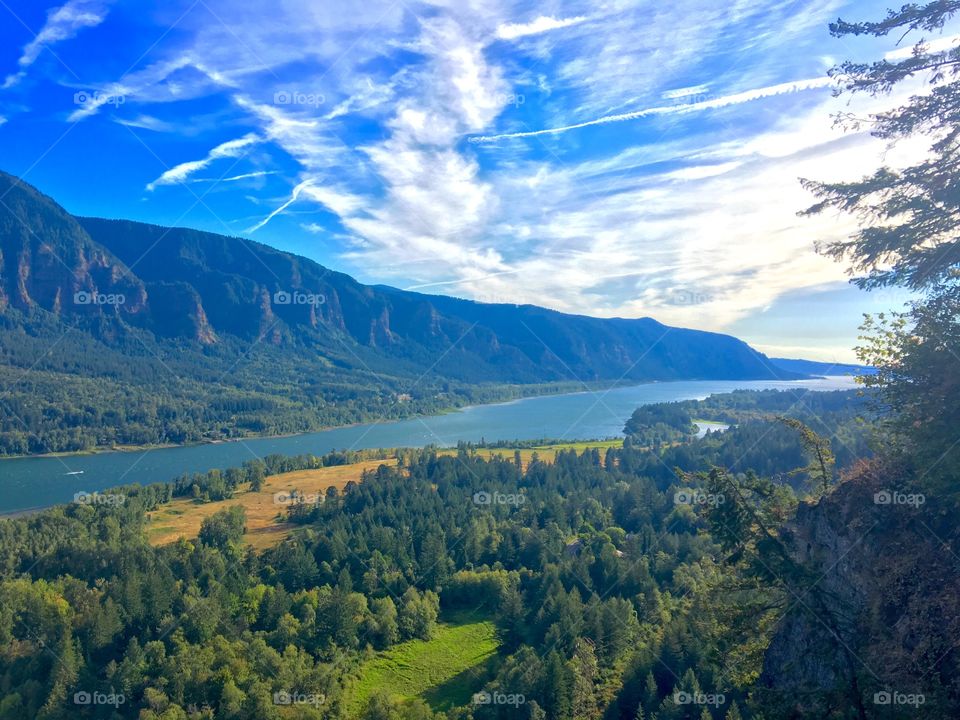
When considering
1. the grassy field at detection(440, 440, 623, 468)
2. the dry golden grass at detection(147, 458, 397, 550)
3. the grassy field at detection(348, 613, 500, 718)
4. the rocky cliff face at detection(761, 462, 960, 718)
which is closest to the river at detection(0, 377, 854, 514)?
the grassy field at detection(440, 440, 623, 468)

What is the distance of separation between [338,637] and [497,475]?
1634 inches

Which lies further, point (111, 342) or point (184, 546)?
point (111, 342)

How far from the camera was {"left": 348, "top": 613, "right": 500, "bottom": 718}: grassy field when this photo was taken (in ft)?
100

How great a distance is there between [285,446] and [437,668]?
96364 millimetres

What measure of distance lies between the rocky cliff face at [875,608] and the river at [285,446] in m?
82.7

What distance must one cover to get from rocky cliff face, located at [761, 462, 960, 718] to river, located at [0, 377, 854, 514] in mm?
82698

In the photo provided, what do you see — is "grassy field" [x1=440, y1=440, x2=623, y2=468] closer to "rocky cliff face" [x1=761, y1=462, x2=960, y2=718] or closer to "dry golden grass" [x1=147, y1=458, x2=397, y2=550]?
"dry golden grass" [x1=147, y1=458, x2=397, y2=550]

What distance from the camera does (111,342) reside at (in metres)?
199

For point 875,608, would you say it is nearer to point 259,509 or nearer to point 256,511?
point 256,511

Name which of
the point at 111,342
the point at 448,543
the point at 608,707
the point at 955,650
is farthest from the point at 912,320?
the point at 111,342

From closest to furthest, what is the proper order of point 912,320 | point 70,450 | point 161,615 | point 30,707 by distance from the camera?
point 912,320 → point 30,707 → point 161,615 → point 70,450

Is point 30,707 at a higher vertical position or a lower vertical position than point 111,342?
lower

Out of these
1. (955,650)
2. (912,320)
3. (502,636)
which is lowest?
(502,636)

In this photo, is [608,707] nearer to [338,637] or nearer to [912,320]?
[338,637]
